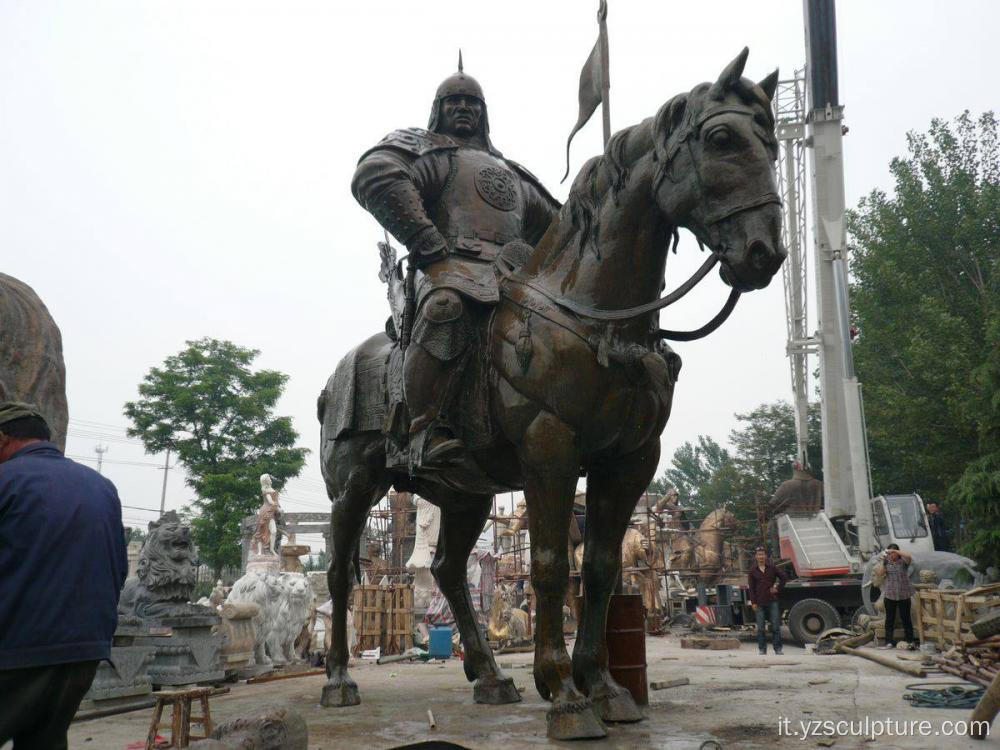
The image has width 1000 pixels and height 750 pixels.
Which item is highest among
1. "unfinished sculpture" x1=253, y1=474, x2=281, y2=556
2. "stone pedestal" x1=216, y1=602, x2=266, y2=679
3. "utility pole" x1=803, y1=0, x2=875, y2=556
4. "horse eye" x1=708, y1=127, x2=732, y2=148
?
"utility pole" x1=803, y1=0, x2=875, y2=556

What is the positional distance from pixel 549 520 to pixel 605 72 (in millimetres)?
3141

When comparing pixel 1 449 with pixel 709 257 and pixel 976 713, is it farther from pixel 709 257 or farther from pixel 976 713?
pixel 976 713

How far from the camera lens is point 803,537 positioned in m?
17.0

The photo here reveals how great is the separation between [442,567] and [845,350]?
16458 millimetres

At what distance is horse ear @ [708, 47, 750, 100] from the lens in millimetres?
3553

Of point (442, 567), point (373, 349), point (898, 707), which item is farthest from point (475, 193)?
point (898, 707)

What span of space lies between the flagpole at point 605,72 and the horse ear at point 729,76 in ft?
5.96

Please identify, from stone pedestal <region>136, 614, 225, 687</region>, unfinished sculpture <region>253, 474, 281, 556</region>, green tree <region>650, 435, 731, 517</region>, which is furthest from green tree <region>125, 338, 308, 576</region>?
green tree <region>650, 435, 731, 517</region>

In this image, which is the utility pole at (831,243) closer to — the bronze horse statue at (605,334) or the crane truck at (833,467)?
the crane truck at (833,467)

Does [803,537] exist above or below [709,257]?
below

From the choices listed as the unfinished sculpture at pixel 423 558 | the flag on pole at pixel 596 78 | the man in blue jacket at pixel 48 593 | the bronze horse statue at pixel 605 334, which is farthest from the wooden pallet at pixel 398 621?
the man in blue jacket at pixel 48 593

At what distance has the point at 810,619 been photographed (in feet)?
49.0

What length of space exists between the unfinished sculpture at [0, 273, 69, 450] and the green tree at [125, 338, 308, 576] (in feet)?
85.6

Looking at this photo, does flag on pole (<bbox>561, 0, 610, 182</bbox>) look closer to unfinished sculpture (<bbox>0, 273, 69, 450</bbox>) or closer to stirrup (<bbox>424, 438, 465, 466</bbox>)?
stirrup (<bbox>424, 438, 465, 466</bbox>)
